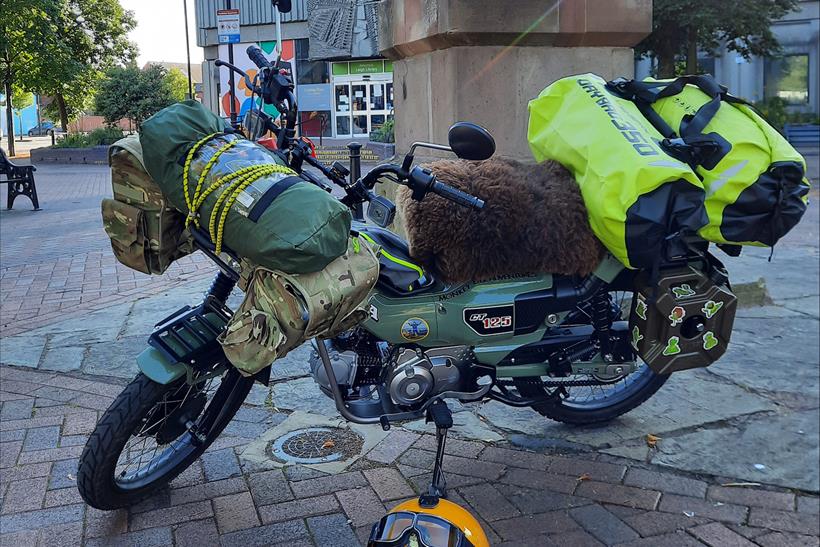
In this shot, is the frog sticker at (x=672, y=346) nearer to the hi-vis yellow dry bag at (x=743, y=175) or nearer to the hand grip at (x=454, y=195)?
the hi-vis yellow dry bag at (x=743, y=175)

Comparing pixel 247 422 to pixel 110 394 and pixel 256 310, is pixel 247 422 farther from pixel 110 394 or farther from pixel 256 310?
pixel 256 310

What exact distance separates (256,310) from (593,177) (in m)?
1.25

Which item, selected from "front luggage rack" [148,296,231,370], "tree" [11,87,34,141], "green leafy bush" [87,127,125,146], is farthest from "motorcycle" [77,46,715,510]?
"tree" [11,87,34,141]

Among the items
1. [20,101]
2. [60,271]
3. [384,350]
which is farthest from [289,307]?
[20,101]

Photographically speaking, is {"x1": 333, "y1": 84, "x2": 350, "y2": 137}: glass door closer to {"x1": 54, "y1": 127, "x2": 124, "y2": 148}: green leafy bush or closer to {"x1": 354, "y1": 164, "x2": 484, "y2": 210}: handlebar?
{"x1": 54, "y1": 127, "x2": 124, "y2": 148}: green leafy bush

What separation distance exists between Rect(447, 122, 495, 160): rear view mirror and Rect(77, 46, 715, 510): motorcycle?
0.16 m

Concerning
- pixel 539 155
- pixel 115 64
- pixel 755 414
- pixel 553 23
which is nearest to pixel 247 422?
pixel 539 155

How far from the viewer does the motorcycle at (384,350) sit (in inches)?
111

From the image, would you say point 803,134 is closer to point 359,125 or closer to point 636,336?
point 359,125

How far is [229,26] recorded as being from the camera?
1148cm

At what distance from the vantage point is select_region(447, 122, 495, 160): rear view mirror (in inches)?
97.7

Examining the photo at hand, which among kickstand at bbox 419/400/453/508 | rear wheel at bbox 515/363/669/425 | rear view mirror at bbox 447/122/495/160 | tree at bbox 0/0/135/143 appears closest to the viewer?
rear view mirror at bbox 447/122/495/160

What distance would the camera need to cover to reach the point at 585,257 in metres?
2.91

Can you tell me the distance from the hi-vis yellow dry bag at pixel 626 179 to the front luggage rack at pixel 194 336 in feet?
4.57
